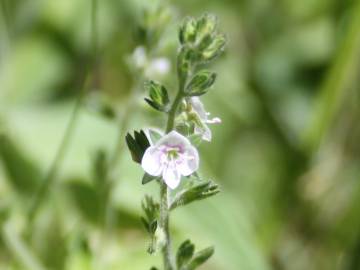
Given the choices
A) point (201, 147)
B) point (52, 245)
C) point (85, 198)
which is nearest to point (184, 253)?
point (52, 245)

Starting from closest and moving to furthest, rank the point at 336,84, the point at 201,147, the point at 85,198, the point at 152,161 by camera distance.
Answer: the point at 152,161 → the point at 85,198 → the point at 336,84 → the point at 201,147

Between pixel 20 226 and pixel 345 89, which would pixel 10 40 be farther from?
pixel 345 89

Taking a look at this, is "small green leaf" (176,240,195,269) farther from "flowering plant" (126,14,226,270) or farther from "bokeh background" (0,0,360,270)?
"bokeh background" (0,0,360,270)

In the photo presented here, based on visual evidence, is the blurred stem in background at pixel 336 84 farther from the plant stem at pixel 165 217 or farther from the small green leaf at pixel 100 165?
the plant stem at pixel 165 217

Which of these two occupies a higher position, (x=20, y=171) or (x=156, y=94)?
(x=20, y=171)

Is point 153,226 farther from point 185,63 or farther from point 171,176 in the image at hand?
point 185,63

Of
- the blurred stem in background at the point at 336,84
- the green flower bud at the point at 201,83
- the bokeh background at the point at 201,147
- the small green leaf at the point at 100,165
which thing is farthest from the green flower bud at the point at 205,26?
the blurred stem in background at the point at 336,84
